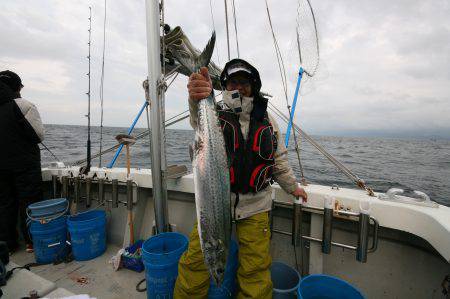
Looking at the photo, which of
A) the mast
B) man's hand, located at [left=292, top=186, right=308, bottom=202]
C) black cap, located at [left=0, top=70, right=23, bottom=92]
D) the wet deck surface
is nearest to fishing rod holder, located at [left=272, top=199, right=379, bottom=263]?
man's hand, located at [left=292, top=186, right=308, bottom=202]

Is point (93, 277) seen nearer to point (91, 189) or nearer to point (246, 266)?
point (91, 189)

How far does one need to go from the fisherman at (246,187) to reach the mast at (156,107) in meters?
0.91

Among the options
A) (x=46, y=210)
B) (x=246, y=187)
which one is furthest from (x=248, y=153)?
(x=46, y=210)

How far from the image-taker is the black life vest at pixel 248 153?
2277 millimetres

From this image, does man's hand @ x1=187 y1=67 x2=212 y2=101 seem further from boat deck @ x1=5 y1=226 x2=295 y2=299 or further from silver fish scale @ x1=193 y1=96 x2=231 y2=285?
boat deck @ x1=5 y1=226 x2=295 y2=299

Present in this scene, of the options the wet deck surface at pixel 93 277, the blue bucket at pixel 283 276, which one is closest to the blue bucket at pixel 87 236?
the wet deck surface at pixel 93 277

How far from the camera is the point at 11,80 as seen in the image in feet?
12.8

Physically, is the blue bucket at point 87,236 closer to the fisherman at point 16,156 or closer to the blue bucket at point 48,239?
the blue bucket at point 48,239

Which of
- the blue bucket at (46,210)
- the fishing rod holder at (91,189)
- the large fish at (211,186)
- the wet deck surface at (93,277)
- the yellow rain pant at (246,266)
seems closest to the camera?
the large fish at (211,186)

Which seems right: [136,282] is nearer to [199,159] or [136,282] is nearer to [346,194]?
[199,159]

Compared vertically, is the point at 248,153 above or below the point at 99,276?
above

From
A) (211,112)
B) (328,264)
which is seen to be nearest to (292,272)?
(328,264)

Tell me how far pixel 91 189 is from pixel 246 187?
11.1 feet

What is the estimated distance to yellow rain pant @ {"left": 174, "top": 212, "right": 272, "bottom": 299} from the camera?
2186mm
